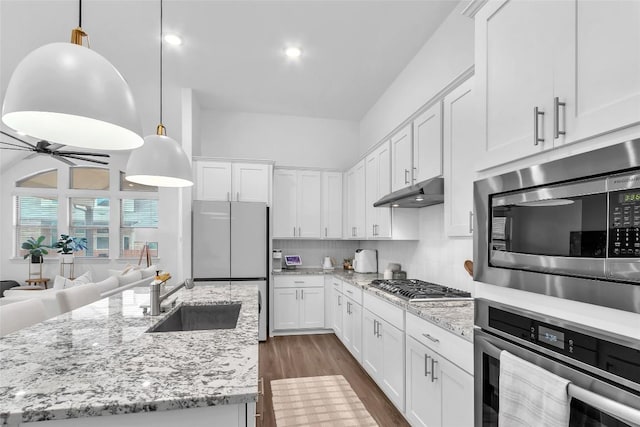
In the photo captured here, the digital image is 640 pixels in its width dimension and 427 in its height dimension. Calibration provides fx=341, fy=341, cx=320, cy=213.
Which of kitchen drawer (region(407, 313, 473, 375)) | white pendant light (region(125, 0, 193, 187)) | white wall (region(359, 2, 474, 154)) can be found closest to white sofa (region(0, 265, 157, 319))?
white pendant light (region(125, 0, 193, 187))

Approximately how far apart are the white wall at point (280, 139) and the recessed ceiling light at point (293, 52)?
176cm

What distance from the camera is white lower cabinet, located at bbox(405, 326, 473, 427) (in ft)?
5.52

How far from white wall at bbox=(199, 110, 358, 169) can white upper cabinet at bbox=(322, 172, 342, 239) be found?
0.43 metres

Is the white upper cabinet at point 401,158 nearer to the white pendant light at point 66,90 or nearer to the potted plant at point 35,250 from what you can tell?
the white pendant light at point 66,90

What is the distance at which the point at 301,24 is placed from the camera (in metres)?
2.88

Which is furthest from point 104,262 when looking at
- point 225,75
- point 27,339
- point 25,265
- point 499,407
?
point 499,407

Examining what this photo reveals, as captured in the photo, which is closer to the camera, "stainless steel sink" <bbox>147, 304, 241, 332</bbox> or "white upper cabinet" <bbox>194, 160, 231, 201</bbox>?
"stainless steel sink" <bbox>147, 304, 241, 332</bbox>

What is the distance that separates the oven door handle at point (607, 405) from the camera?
82cm

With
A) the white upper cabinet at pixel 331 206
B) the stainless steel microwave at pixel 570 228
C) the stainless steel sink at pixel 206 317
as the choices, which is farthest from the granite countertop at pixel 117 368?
the white upper cabinet at pixel 331 206

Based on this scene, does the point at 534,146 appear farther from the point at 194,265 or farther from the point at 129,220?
the point at 129,220

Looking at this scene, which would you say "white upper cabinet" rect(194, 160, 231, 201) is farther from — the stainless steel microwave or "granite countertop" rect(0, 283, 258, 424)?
Result: the stainless steel microwave

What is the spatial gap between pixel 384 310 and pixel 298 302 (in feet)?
6.62

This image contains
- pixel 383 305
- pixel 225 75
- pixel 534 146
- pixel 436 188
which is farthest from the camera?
pixel 225 75

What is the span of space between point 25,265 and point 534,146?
332 inches
